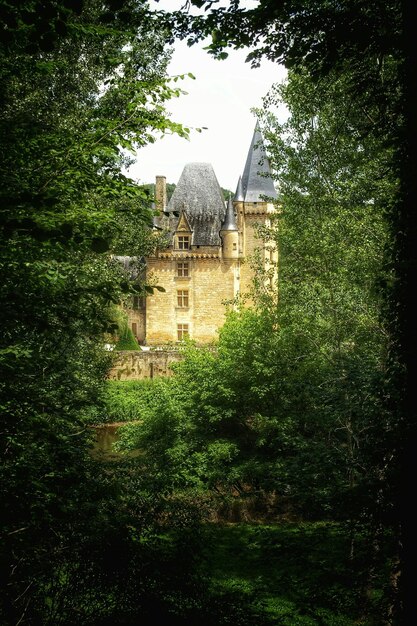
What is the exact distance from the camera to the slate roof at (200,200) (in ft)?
126

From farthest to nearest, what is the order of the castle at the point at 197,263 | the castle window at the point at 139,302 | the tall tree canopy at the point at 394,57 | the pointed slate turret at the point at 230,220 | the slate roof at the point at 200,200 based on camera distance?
the castle window at the point at 139,302 < the slate roof at the point at 200,200 < the castle at the point at 197,263 < the pointed slate turret at the point at 230,220 < the tall tree canopy at the point at 394,57

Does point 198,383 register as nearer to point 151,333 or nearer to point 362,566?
point 362,566

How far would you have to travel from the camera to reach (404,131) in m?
4.23

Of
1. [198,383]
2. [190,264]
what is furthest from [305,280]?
[190,264]

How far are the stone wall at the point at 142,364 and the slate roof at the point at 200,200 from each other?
31.9ft

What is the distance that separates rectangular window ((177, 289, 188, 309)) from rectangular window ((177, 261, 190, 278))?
1074 millimetres

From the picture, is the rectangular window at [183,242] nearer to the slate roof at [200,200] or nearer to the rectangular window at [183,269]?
the slate roof at [200,200]

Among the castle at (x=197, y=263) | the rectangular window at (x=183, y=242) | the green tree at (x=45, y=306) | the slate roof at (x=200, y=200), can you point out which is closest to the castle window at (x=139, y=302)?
the castle at (x=197, y=263)

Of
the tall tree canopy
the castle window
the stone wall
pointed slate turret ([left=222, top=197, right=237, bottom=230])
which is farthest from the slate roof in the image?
the tall tree canopy

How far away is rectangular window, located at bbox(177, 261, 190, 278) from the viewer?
38375 millimetres

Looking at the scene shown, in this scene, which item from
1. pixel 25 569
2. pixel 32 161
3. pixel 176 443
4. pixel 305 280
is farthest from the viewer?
pixel 176 443

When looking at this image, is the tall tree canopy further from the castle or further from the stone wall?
the castle

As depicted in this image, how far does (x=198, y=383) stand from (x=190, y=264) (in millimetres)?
21411

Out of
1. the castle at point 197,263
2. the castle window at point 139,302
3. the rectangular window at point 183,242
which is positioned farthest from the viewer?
the castle window at point 139,302
